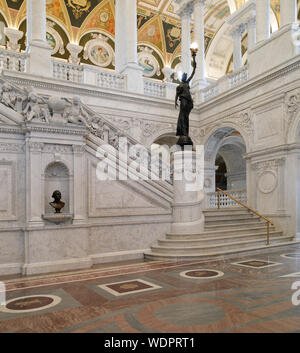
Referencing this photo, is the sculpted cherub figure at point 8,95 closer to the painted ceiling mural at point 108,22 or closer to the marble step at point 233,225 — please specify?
the marble step at point 233,225

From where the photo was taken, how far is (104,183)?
764 centimetres

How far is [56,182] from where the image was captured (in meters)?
7.15

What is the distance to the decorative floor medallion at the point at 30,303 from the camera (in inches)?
162

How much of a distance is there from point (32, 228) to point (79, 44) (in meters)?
18.9

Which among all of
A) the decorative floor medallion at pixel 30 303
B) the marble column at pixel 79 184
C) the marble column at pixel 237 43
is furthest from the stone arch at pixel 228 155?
the decorative floor medallion at pixel 30 303

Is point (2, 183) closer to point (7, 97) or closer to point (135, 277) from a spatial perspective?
point (7, 97)

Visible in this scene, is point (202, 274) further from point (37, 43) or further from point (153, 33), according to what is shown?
point (153, 33)

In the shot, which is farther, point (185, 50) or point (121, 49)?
point (185, 50)

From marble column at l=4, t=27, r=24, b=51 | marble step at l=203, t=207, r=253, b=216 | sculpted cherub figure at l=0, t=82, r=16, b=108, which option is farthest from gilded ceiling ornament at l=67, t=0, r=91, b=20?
marble step at l=203, t=207, r=253, b=216

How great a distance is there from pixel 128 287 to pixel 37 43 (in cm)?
1113

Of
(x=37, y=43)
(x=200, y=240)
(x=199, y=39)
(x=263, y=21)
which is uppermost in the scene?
(x=199, y=39)

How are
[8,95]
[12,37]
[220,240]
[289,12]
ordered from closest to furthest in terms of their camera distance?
[8,95], [220,240], [289,12], [12,37]

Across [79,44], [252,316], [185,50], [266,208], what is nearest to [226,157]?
[185,50]

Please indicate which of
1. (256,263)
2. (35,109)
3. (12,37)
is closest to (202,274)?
(256,263)
